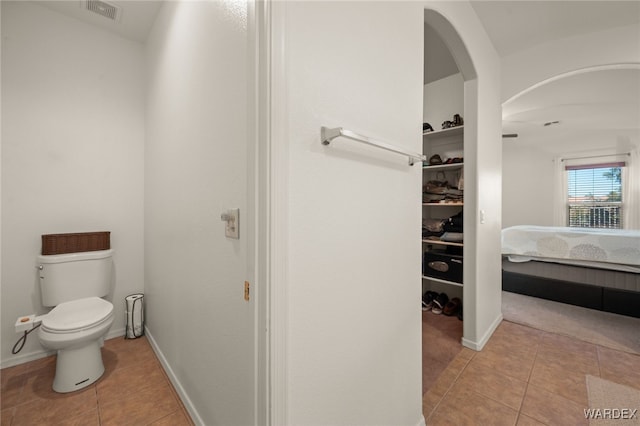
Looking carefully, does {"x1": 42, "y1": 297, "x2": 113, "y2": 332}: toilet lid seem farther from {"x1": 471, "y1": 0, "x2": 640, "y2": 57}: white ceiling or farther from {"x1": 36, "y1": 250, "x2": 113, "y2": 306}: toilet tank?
{"x1": 471, "y1": 0, "x2": 640, "y2": 57}: white ceiling

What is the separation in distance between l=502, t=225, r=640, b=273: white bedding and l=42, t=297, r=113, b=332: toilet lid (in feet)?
13.6

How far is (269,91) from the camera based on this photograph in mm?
689

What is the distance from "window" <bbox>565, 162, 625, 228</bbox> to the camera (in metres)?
5.21

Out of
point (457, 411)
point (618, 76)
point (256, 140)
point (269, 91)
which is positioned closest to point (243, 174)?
point (256, 140)

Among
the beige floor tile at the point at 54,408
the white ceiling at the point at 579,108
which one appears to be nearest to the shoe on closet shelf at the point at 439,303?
the white ceiling at the point at 579,108

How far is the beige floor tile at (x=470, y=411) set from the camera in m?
1.33

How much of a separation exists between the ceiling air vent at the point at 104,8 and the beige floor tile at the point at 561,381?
12.3 feet

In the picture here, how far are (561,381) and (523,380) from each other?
0.23m

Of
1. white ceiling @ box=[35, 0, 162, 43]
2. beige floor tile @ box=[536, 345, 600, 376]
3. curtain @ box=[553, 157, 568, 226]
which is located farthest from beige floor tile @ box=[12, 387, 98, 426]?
curtain @ box=[553, 157, 568, 226]

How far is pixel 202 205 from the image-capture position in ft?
4.05

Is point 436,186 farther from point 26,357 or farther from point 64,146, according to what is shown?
point 26,357

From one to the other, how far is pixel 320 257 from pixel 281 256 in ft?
0.49

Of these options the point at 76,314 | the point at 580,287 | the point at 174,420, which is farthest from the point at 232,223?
the point at 580,287

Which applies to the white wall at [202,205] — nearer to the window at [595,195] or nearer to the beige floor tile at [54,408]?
the beige floor tile at [54,408]
